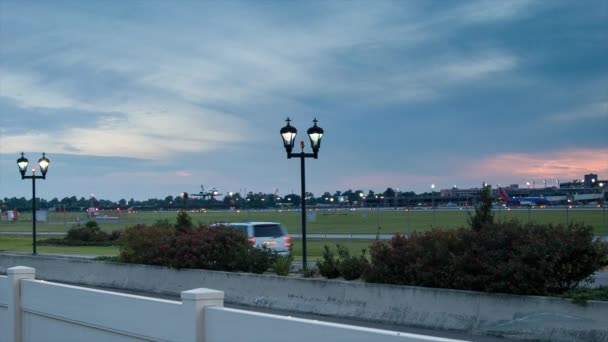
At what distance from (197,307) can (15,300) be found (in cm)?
396

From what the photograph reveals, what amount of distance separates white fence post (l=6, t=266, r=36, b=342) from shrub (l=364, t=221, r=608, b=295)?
8.50 meters

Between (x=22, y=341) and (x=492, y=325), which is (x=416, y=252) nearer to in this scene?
(x=492, y=325)

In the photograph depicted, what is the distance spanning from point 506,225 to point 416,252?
205cm

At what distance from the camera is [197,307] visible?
5930 millimetres

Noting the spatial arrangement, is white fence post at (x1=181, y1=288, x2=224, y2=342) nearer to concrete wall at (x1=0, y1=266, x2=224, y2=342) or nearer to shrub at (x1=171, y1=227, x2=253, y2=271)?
concrete wall at (x1=0, y1=266, x2=224, y2=342)

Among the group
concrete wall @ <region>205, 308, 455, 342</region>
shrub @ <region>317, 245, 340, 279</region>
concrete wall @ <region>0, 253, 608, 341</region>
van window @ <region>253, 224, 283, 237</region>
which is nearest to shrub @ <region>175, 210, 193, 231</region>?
concrete wall @ <region>0, 253, 608, 341</region>

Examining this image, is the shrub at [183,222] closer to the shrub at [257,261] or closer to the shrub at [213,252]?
the shrub at [213,252]

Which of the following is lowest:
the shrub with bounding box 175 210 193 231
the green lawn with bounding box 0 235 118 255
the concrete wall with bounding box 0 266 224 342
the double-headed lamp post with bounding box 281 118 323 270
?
the green lawn with bounding box 0 235 118 255

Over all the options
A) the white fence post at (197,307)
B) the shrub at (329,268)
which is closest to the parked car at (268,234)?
the shrub at (329,268)

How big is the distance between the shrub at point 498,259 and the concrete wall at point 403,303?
1.46ft

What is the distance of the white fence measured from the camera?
16.5ft

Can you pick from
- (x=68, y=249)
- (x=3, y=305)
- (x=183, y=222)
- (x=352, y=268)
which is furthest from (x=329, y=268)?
(x=68, y=249)

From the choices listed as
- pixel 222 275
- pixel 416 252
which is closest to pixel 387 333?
pixel 416 252

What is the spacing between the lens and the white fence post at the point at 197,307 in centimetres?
591
